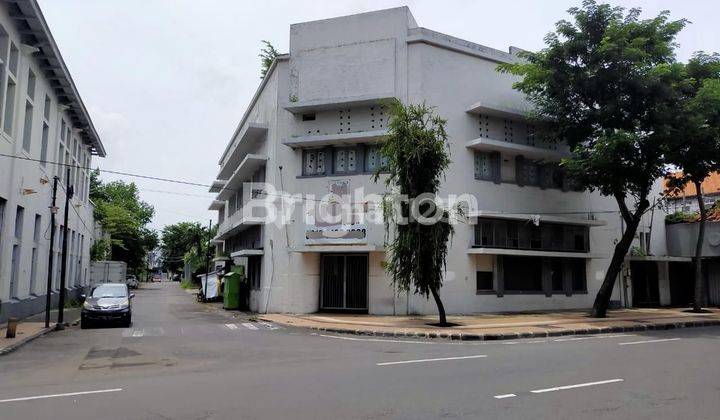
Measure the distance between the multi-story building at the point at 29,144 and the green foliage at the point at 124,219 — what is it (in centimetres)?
2547

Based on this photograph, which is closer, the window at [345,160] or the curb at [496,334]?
the curb at [496,334]

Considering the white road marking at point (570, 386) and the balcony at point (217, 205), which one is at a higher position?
the balcony at point (217, 205)

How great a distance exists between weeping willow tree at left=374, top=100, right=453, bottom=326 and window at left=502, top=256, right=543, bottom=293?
756 cm

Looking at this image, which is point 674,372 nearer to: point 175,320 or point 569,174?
point 569,174

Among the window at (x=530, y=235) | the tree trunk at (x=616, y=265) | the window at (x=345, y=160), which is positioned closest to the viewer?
the tree trunk at (x=616, y=265)

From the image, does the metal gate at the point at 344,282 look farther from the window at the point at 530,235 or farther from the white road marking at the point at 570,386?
the white road marking at the point at 570,386

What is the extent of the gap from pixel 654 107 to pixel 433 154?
9.65 metres

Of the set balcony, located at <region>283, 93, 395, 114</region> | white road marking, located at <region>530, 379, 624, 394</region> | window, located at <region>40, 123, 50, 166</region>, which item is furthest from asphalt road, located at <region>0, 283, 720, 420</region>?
window, located at <region>40, 123, 50, 166</region>

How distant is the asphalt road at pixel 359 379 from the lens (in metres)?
6.66

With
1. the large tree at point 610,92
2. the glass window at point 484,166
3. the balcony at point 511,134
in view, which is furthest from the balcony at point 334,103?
the large tree at point 610,92

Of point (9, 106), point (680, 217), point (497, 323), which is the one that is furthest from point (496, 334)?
point (680, 217)

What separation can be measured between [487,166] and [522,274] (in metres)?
5.48

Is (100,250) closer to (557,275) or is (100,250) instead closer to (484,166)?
(484,166)

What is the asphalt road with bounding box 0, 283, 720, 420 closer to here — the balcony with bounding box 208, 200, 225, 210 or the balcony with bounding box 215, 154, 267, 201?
the balcony with bounding box 215, 154, 267, 201
